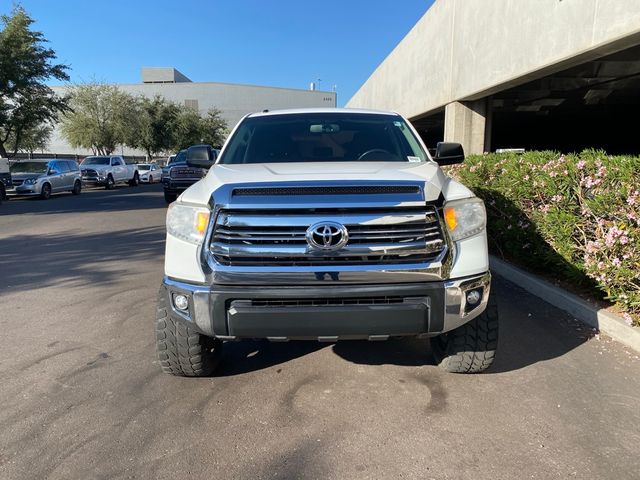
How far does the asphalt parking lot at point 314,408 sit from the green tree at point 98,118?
44268 mm

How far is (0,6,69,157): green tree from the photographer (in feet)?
75.1

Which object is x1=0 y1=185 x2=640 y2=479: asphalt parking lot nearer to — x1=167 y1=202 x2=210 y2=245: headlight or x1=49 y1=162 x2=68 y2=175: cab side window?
x1=167 y1=202 x2=210 y2=245: headlight

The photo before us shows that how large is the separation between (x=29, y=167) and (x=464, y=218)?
75.1 ft

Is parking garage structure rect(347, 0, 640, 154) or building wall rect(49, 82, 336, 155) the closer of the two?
parking garage structure rect(347, 0, 640, 154)

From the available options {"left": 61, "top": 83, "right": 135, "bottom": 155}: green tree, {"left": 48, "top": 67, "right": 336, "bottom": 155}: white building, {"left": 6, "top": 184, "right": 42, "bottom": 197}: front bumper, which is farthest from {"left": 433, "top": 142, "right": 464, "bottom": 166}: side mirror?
{"left": 48, "top": 67, "right": 336, "bottom": 155}: white building

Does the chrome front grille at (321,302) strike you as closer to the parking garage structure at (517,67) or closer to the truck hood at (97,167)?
the parking garage structure at (517,67)

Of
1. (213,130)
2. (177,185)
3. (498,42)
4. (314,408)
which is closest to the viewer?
(314,408)

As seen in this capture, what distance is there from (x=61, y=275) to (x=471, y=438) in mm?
6116

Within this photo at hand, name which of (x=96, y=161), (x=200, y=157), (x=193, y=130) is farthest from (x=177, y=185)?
(x=193, y=130)

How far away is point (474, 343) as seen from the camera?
11.0 feet

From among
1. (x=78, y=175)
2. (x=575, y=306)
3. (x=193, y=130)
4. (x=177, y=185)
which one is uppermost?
(x=193, y=130)

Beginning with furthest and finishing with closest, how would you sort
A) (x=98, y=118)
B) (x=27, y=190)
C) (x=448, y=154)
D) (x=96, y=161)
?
1. (x=98, y=118)
2. (x=96, y=161)
3. (x=27, y=190)
4. (x=448, y=154)

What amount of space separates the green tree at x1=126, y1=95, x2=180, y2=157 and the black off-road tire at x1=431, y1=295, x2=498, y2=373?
47334 mm

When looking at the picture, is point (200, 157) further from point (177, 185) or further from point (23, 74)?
point (23, 74)
